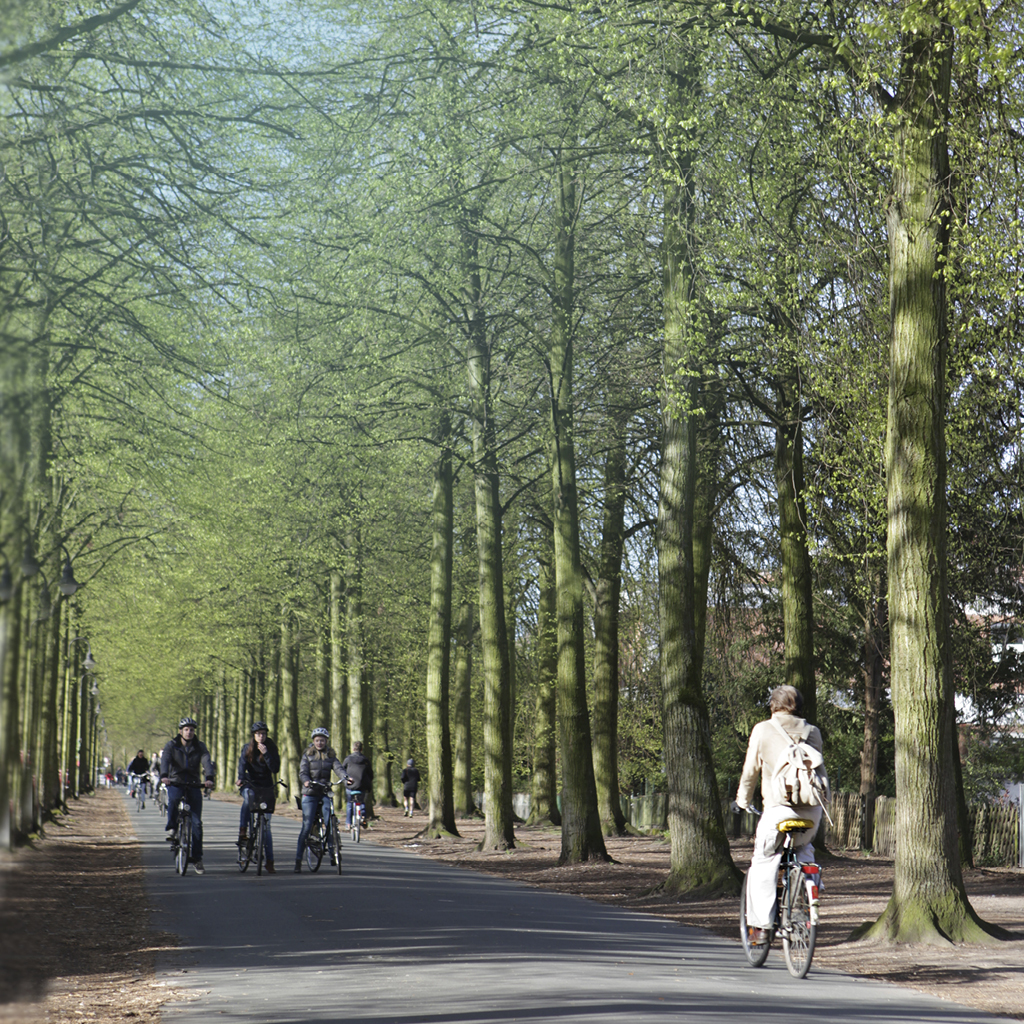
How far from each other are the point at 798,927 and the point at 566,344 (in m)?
13.1

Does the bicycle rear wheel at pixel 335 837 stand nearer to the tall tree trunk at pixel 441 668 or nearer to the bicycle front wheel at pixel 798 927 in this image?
the tall tree trunk at pixel 441 668

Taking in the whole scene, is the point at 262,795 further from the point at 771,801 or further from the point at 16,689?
the point at 16,689

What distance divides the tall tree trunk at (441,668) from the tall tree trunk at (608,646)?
→ 335cm

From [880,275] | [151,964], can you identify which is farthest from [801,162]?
[151,964]

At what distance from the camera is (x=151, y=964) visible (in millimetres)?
9820

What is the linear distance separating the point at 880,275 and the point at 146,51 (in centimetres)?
886

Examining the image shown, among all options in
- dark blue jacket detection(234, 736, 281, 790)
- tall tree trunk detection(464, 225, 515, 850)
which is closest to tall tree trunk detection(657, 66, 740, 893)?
dark blue jacket detection(234, 736, 281, 790)

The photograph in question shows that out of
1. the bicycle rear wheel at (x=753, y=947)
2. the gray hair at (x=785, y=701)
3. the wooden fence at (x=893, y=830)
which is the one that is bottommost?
the wooden fence at (x=893, y=830)

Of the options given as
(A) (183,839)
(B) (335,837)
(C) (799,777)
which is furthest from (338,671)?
(C) (799,777)

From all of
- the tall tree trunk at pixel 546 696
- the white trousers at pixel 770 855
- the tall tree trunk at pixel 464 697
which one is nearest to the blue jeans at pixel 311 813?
the white trousers at pixel 770 855

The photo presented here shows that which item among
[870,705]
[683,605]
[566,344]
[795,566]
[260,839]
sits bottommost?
[260,839]

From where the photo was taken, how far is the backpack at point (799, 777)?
30.4 ft

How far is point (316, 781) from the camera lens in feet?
63.2

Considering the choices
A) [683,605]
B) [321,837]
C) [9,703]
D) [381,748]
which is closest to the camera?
[9,703]
